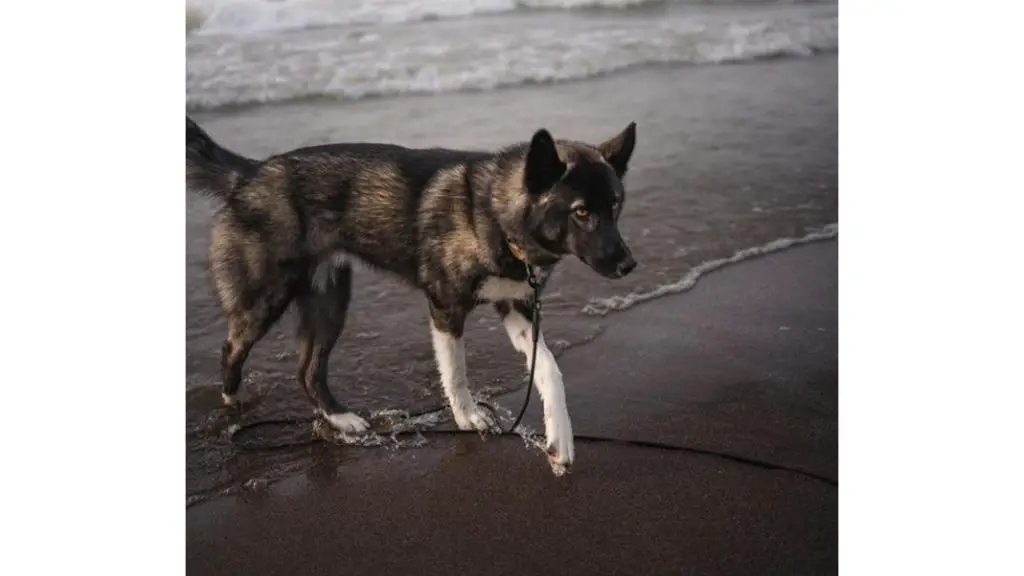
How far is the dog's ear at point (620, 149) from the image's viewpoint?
2512 mm

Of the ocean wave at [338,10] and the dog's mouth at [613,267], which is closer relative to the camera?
the dog's mouth at [613,267]

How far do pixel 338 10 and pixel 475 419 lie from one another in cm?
123

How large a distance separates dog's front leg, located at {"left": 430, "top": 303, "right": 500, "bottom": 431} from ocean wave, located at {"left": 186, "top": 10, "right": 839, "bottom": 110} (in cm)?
65

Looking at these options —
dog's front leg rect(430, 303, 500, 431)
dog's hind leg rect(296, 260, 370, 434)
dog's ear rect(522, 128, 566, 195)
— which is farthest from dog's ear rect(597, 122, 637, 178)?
dog's hind leg rect(296, 260, 370, 434)

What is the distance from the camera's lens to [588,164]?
2.46 meters

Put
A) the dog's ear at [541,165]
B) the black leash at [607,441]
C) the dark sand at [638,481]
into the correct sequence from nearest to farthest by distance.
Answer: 1. the dog's ear at [541,165]
2. the dark sand at [638,481]
3. the black leash at [607,441]

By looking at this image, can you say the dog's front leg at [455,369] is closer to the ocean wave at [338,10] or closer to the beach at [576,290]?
the beach at [576,290]

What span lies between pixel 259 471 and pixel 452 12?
1403mm

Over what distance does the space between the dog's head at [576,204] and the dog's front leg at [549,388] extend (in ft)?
0.87

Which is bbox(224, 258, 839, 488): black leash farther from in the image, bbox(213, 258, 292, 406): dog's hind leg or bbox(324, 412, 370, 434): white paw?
bbox(213, 258, 292, 406): dog's hind leg

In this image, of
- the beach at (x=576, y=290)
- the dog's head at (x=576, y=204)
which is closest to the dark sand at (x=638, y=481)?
the beach at (x=576, y=290)

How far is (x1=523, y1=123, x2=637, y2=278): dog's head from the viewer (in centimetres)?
241
